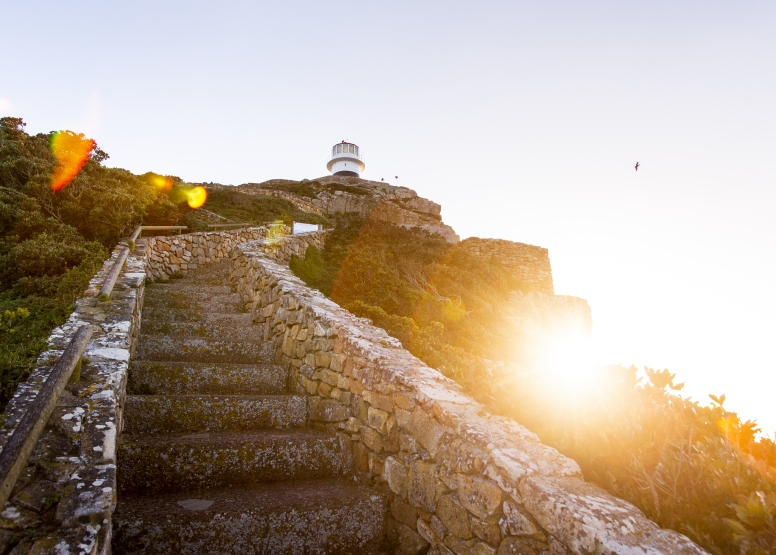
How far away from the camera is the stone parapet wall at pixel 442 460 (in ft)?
6.42

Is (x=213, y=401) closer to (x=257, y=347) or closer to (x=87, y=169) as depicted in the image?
(x=257, y=347)

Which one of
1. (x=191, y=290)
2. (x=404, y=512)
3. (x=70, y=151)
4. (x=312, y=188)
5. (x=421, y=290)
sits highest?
(x=312, y=188)

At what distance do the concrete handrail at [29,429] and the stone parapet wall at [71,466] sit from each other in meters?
0.09

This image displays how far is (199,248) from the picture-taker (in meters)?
11.9

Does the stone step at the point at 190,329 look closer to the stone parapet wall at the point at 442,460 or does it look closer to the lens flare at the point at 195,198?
the stone parapet wall at the point at 442,460

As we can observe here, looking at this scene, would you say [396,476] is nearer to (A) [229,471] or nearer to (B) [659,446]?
(A) [229,471]

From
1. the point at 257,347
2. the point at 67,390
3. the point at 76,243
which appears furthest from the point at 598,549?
the point at 76,243

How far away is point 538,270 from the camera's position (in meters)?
17.5

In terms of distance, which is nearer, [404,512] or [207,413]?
[404,512]

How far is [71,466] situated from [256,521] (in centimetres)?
124

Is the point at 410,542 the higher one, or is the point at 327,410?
the point at 327,410

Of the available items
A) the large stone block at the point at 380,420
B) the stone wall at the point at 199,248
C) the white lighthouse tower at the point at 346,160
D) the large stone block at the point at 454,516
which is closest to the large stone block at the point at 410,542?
the large stone block at the point at 454,516

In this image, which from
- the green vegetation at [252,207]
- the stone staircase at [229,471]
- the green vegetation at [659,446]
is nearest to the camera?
the green vegetation at [659,446]

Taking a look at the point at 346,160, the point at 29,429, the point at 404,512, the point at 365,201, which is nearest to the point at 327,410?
the point at 404,512
